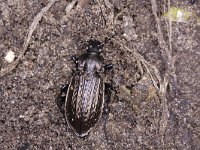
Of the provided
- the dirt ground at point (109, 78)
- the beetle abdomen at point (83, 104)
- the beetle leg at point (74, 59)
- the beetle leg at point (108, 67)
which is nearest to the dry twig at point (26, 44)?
the dirt ground at point (109, 78)

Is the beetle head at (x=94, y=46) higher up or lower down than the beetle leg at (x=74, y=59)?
higher up

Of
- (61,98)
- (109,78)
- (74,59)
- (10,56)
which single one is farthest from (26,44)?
(109,78)

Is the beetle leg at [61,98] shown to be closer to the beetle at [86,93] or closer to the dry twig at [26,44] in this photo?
the beetle at [86,93]

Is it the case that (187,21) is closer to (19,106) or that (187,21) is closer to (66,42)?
(66,42)

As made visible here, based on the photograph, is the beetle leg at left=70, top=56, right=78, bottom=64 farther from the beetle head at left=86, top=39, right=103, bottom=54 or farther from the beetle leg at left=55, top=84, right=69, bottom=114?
the beetle leg at left=55, top=84, right=69, bottom=114

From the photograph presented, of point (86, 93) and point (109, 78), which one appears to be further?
point (109, 78)

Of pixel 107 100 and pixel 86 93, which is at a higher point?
pixel 86 93

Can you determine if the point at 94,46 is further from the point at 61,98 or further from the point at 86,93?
the point at 61,98

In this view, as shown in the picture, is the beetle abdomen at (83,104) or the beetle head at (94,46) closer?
the beetle abdomen at (83,104)
